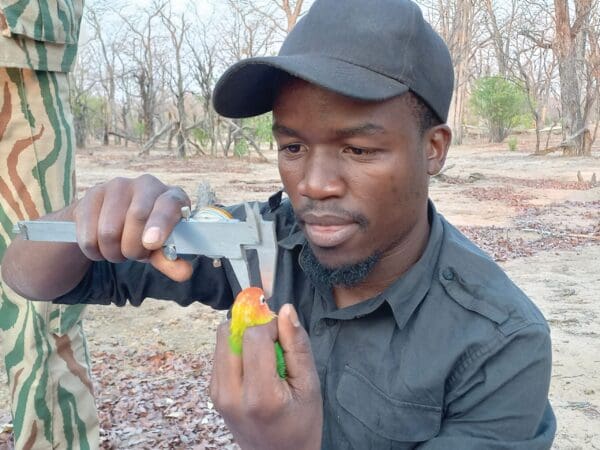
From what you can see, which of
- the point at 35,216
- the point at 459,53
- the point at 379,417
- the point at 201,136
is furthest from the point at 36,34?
the point at 459,53

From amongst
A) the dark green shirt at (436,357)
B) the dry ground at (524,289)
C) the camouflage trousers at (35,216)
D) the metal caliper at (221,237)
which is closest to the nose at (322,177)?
the metal caliper at (221,237)

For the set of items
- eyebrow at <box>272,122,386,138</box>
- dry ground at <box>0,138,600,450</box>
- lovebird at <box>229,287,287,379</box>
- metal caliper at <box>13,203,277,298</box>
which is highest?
eyebrow at <box>272,122,386,138</box>

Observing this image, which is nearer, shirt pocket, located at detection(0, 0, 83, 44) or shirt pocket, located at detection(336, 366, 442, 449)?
shirt pocket, located at detection(336, 366, 442, 449)

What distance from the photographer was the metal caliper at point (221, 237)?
124 centimetres

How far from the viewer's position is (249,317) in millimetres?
1192

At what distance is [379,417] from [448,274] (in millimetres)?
456

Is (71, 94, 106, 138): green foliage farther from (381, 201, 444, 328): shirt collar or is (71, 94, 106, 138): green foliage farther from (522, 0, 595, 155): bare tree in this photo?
(381, 201, 444, 328): shirt collar

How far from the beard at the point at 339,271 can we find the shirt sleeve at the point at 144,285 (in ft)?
0.94

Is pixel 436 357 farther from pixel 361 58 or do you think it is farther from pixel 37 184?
pixel 37 184

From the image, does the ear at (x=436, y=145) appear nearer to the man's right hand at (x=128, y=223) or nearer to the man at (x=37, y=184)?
the man's right hand at (x=128, y=223)

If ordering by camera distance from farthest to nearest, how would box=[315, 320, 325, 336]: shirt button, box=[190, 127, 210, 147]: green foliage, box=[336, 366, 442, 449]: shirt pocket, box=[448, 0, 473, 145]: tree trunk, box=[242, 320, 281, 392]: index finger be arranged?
box=[448, 0, 473, 145]: tree trunk → box=[190, 127, 210, 147]: green foliage → box=[315, 320, 325, 336]: shirt button → box=[336, 366, 442, 449]: shirt pocket → box=[242, 320, 281, 392]: index finger

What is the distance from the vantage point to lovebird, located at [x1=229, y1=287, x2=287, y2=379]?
1146 millimetres

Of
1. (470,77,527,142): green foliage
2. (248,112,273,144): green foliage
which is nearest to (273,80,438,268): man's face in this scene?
(248,112,273,144): green foliage

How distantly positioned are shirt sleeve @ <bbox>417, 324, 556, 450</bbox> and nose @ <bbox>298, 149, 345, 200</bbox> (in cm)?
59
